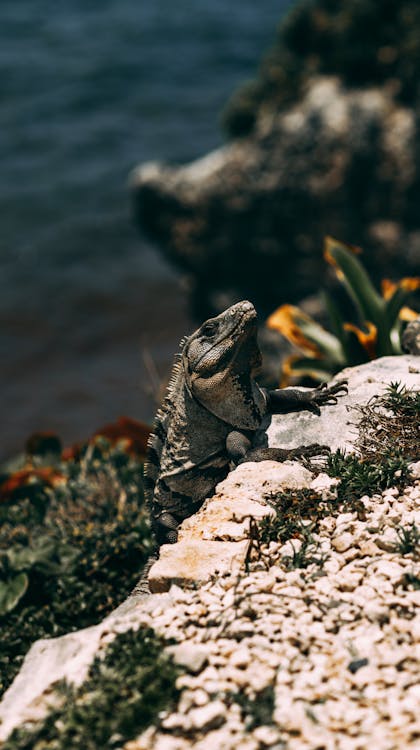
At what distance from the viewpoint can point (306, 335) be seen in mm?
6766

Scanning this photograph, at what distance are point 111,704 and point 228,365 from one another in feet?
6.55

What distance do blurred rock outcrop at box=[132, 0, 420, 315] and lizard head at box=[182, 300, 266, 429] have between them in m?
8.75

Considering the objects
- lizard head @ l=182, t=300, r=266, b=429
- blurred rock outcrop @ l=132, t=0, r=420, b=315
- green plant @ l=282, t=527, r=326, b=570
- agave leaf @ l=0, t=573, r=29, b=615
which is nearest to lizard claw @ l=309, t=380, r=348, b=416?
lizard head @ l=182, t=300, r=266, b=429

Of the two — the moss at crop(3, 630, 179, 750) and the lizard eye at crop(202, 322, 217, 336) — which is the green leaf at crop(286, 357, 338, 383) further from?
the moss at crop(3, 630, 179, 750)

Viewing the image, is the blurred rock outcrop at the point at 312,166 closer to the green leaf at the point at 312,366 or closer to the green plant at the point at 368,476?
the green leaf at the point at 312,366

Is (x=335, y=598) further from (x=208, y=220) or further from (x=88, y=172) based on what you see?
(x=88, y=172)

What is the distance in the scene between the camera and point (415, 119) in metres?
12.3

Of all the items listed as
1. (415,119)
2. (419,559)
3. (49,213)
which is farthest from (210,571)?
(49,213)

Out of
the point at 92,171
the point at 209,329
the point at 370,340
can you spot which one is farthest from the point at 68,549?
the point at 92,171

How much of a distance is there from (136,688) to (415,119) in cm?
1107

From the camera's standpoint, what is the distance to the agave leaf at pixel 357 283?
21.6 ft

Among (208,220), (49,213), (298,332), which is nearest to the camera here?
(298,332)

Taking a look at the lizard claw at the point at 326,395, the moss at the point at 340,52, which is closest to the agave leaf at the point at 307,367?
the lizard claw at the point at 326,395

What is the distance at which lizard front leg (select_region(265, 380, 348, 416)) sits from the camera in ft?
15.3
